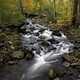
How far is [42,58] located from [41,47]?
4.53ft

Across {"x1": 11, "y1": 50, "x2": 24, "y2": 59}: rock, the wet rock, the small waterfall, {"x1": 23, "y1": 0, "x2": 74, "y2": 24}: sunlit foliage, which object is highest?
{"x1": 23, "y1": 0, "x2": 74, "y2": 24}: sunlit foliage

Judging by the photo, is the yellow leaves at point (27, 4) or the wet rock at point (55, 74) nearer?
the wet rock at point (55, 74)

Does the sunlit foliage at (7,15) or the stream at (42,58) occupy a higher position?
the sunlit foliage at (7,15)

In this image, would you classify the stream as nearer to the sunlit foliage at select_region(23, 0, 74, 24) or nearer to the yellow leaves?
the sunlit foliage at select_region(23, 0, 74, 24)

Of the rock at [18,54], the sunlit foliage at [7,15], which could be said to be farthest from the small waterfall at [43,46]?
the sunlit foliage at [7,15]

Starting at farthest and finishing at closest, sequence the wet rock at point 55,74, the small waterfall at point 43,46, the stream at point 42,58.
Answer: the small waterfall at point 43,46 < the stream at point 42,58 < the wet rock at point 55,74

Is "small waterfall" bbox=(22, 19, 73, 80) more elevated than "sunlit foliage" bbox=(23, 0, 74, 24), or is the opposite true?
"sunlit foliage" bbox=(23, 0, 74, 24)

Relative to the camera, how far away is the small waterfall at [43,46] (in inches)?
392

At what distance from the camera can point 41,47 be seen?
1227 cm

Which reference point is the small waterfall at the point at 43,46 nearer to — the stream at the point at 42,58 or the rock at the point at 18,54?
the stream at the point at 42,58

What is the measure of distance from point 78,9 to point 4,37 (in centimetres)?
608

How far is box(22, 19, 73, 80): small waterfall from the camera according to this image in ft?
32.7

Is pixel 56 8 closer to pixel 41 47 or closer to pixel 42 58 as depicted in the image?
pixel 41 47

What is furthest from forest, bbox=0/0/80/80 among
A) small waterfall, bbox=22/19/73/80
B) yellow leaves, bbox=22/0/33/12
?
yellow leaves, bbox=22/0/33/12
